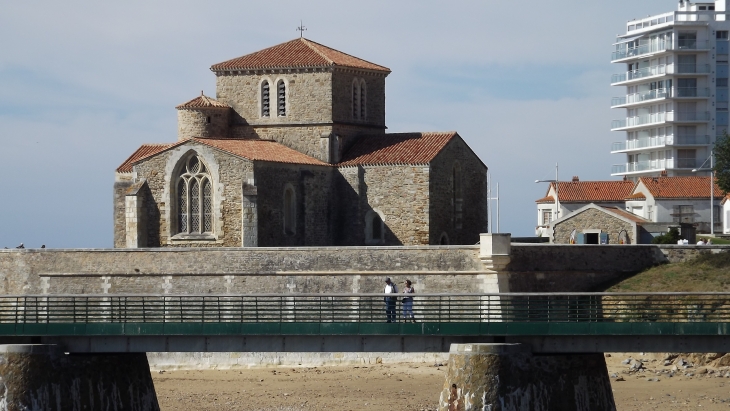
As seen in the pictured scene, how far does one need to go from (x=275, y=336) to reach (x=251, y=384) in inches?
434

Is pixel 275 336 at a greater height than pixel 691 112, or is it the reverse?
pixel 691 112

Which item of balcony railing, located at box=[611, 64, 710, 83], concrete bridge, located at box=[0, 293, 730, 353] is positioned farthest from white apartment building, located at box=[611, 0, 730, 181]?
concrete bridge, located at box=[0, 293, 730, 353]

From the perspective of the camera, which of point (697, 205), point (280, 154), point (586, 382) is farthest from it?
point (697, 205)

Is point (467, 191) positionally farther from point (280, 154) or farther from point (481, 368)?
point (481, 368)

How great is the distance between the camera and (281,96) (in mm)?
56125

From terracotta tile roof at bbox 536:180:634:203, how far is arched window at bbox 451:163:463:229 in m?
24.3

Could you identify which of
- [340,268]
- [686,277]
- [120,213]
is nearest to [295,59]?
[120,213]

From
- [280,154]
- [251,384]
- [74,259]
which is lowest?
[251,384]

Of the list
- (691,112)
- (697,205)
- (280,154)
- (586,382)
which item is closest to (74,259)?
(280,154)

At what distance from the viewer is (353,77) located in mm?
56531

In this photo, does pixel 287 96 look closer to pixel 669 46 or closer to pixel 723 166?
pixel 723 166

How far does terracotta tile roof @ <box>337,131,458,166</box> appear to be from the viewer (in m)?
52.8

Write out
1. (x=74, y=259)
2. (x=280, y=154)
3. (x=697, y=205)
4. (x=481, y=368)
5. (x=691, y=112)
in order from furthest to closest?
(x=691, y=112) → (x=697, y=205) → (x=280, y=154) → (x=74, y=259) → (x=481, y=368)

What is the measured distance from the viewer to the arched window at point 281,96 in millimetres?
56062
